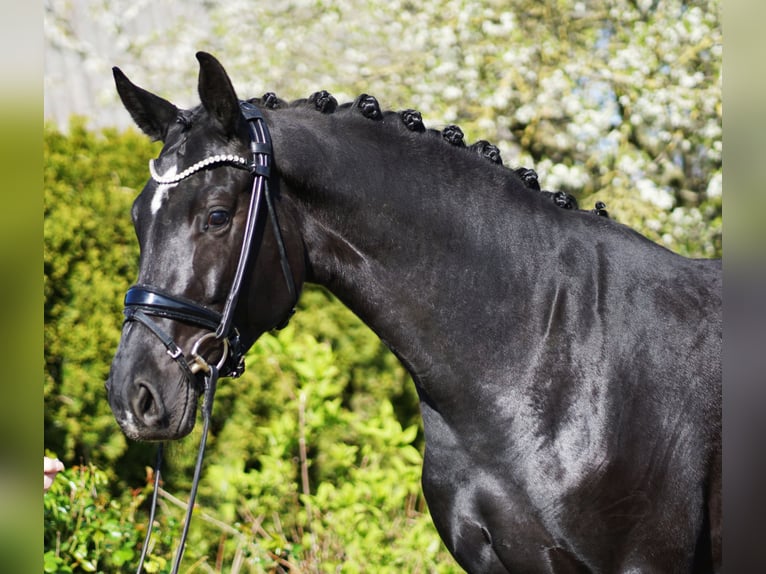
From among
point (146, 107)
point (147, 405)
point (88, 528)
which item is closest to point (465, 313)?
point (147, 405)

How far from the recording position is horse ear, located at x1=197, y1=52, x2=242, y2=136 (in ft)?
7.16

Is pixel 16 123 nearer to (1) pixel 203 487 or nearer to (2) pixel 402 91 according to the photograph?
(1) pixel 203 487

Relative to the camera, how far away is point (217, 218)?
7.39 feet

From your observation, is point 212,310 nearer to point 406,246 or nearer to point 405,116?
point 406,246

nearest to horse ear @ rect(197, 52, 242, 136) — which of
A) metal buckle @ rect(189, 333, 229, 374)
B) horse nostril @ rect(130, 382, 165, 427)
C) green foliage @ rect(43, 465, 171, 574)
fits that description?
metal buckle @ rect(189, 333, 229, 374)

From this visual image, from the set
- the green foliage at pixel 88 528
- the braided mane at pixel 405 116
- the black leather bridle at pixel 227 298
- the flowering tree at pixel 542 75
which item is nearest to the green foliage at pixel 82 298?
the green foliage at pixel 88 528

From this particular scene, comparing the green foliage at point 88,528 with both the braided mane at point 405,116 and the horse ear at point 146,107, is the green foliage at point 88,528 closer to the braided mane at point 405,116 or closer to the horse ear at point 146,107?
the horse ear at point 146,107

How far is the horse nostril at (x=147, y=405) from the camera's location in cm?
212

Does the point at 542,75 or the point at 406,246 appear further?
the point at 542,75

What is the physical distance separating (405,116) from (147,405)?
1.14 meters

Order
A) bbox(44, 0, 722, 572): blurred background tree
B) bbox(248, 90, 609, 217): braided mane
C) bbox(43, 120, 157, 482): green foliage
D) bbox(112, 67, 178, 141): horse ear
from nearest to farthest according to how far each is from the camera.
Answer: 1. bbox(112, 67, 178, 141): horse ear
2. bbox(248, 90, 609, 217): braided mane
3. bbox(44, 0, 722, 572): blurred background tree
4. bbox(43, 120, 157, 482): green foliage

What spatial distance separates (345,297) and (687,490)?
1.08 meters

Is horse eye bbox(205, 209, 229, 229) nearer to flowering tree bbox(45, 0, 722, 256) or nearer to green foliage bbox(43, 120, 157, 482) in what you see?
green foliage bbox(43, 120, 157, 482)

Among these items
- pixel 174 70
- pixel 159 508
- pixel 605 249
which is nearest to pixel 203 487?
pixel 159 508
